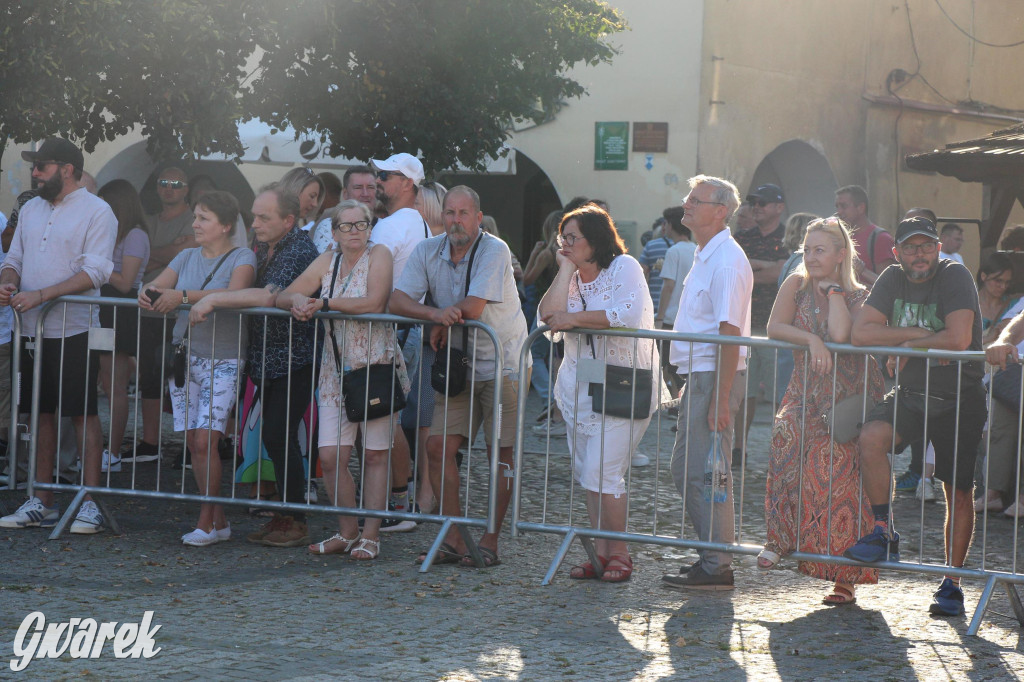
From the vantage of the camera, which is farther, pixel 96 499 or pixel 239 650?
pixel 96 499

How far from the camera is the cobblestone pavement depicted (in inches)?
195

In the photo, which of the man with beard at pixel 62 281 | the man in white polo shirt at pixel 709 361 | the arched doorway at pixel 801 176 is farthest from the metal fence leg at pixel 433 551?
the arched doorway at pixel 801 176

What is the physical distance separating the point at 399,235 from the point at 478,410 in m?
1.13

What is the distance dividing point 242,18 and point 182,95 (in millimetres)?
668

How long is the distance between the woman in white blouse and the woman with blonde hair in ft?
2.21

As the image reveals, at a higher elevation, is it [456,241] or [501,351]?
[456,241]

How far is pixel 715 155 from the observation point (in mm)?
18203

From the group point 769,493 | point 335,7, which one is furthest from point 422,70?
point 769,493

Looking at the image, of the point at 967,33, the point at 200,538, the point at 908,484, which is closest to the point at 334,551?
the point at 200,538

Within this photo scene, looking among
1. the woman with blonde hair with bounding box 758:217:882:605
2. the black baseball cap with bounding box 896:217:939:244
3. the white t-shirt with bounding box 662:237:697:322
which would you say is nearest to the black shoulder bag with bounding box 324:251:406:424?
the woman with blonde hair with bounding box 758:217:882:605

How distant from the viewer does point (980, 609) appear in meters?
5.69

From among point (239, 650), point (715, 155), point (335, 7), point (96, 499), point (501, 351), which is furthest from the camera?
point (715, 155)

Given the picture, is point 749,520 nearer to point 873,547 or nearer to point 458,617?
point 873,547

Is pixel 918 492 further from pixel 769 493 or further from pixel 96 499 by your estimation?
pixel 96 499
